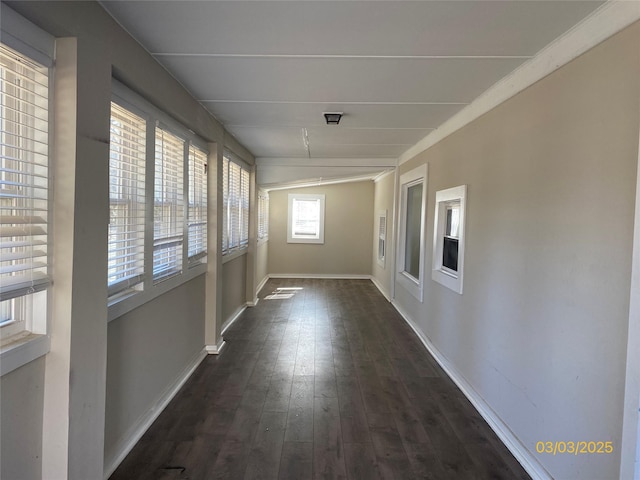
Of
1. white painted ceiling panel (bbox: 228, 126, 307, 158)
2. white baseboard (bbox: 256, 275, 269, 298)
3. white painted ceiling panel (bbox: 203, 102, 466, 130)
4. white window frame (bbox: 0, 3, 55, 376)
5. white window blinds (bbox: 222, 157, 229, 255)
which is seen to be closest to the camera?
white window frame (bbox: 0, 3, 55, 376)

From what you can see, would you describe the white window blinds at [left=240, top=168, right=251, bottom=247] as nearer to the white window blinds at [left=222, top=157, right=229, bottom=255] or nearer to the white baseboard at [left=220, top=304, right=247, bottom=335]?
the white window blinds at [left=222, top=157, right=229, bottom=255]

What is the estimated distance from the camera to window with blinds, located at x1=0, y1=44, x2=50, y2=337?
4.29 feet

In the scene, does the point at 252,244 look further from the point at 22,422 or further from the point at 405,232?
the point at 22,422

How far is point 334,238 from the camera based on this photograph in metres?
8.70

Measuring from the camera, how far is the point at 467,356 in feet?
9.74

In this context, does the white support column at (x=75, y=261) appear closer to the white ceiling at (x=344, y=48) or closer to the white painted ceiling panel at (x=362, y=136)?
the white ceiling at (x=344, y=48)

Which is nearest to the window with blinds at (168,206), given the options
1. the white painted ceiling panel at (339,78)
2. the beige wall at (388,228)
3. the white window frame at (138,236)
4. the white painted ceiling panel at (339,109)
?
the white window frame at (138,236)

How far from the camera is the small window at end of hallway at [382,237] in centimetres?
693

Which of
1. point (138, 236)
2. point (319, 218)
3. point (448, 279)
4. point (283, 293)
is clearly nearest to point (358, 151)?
point (448, 279)

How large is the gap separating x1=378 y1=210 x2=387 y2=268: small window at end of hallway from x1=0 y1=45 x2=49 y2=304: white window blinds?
5.88 meters

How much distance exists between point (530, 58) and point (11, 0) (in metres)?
2.33

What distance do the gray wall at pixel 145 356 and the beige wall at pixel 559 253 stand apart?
225 centimetres

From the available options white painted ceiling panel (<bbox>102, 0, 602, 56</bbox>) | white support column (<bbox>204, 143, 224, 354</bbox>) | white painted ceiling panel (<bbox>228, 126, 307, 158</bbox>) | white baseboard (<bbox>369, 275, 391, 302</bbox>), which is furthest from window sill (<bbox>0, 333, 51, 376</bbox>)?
white baseboard (<bbox>369, 275, 391, 302</bbox>)

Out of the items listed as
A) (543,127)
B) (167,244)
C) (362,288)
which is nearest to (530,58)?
(543,127)
